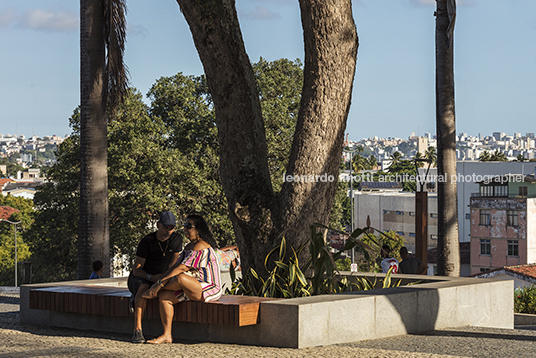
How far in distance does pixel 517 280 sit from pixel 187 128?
17.9 meters

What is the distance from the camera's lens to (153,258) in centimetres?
710

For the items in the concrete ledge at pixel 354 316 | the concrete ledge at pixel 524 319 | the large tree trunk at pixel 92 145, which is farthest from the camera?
the concrete ledge at pixel 524 319

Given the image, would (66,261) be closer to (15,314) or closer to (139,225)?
(139,225)

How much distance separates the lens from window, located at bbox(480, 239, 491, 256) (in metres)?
56.8

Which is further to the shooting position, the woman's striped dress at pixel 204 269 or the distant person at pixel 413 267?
the distant person at pixel 413 267

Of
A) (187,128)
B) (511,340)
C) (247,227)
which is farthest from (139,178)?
(511,340)

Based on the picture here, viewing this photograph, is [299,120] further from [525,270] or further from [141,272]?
[525,270]

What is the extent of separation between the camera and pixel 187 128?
29203mm

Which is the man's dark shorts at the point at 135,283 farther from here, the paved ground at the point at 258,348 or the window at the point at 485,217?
the window at the point at 485,217

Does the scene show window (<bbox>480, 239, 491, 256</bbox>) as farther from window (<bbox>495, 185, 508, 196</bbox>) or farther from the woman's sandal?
the woman's sandal

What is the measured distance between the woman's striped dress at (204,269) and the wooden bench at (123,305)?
0.33 feet

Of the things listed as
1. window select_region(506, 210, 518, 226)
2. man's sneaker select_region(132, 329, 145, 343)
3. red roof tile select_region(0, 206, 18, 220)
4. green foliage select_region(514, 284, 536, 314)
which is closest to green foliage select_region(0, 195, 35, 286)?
red roof tile select_region(0, 206, 18, 220)

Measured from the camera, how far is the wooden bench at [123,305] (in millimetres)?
6367

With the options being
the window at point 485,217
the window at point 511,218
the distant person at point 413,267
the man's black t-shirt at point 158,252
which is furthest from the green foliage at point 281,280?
the window at point 485,217
